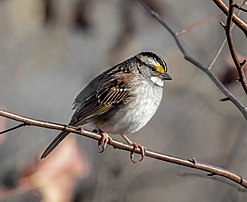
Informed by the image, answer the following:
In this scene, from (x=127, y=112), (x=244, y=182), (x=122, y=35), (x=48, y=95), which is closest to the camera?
(x=244, y=182)

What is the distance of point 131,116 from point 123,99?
0.54 ft

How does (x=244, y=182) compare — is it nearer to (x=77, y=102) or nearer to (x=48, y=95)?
(x=77, y=102)

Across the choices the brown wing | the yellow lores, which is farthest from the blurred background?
the yellow lores

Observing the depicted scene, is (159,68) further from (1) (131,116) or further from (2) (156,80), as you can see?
(1) (131,116)

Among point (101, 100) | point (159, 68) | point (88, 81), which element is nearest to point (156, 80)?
point (159, 68)

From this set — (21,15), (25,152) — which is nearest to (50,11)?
(25,152)

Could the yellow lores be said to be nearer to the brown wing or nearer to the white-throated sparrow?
the white-throated sparrow

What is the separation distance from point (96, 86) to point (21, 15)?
222 inches

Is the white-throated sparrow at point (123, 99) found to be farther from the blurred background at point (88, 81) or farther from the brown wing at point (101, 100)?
the blurred background at point (88, 81)

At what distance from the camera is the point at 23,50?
1170cm

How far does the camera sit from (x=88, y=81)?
7957mm

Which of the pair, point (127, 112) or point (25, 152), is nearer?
point (127, 112)

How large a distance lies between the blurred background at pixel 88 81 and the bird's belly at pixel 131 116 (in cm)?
35

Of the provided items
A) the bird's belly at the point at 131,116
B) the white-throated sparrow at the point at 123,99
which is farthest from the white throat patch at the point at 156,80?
the bird's belly at the point at 131,116
